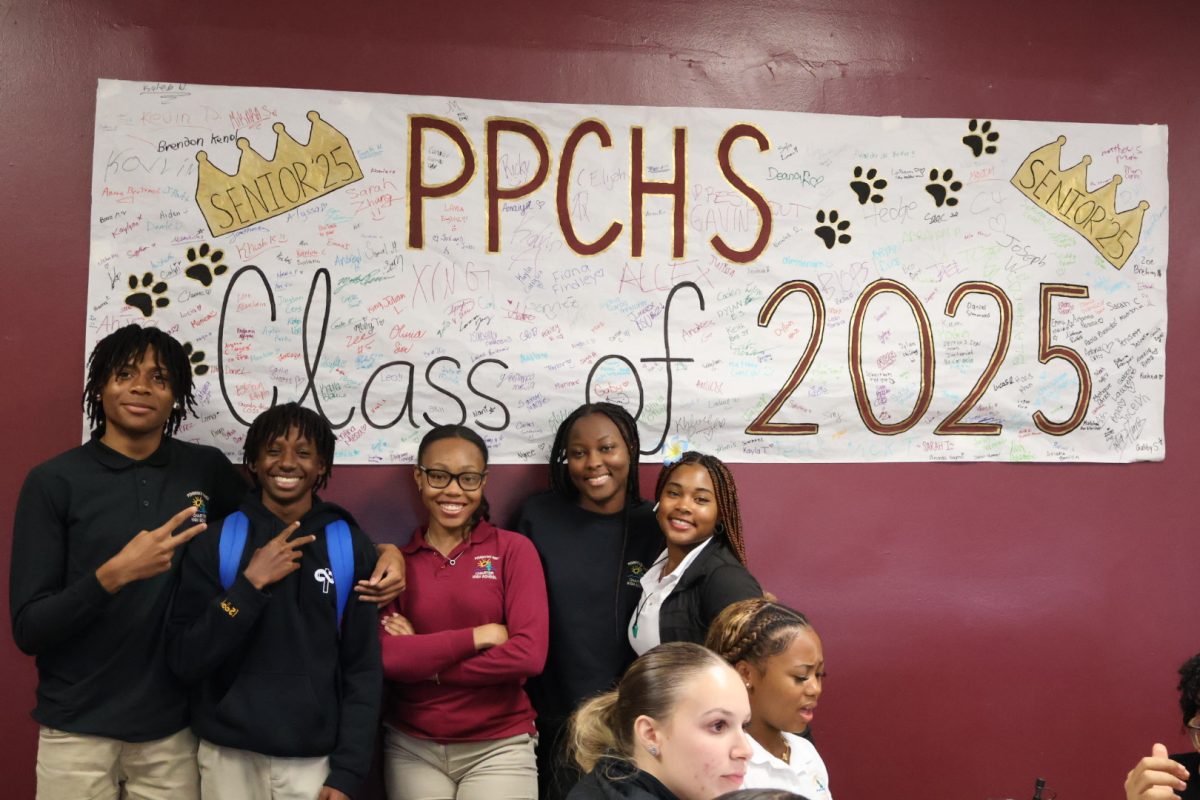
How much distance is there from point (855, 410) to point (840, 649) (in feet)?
2.47

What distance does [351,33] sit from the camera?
3.26m

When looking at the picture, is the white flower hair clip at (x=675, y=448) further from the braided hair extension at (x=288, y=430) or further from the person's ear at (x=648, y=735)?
the person's ear at (x=648, y=735)

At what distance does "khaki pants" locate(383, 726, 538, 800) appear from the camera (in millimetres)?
2822

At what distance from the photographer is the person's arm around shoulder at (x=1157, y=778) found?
2.11 metres

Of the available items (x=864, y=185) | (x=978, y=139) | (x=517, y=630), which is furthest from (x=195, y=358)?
(x=978, y=139)

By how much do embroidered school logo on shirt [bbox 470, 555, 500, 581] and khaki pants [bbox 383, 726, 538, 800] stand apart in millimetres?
420

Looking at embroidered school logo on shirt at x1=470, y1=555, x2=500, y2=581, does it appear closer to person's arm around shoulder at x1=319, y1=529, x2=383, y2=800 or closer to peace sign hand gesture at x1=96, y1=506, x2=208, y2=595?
person's arm around shoulder at x1=319, y1=529, x2=383, y2=800

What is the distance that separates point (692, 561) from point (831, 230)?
1.23 meters

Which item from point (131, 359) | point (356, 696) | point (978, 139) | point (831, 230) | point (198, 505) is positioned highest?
point (978, 139)

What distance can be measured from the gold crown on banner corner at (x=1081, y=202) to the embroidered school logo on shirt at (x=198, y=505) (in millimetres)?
2624

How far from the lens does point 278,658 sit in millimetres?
2654

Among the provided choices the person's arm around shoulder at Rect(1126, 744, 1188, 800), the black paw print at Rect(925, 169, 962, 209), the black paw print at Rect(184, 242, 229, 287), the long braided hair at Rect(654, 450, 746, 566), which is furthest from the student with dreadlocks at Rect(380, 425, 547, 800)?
the black paw print at Rect(925, 169, 962, 209)

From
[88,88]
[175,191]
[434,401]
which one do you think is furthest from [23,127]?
[434,401]

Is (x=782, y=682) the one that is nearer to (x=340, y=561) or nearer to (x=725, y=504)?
(x=725, y=504)
